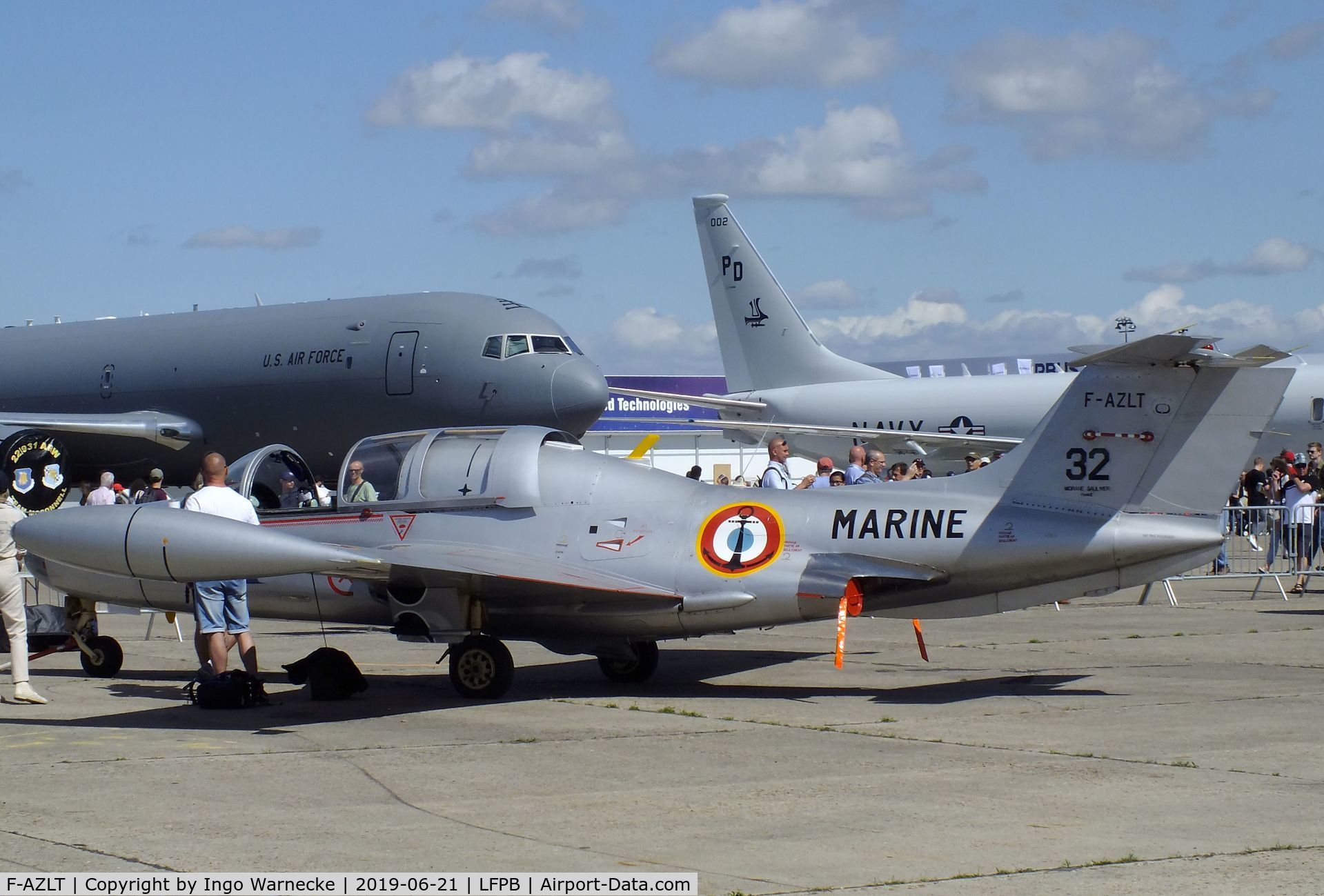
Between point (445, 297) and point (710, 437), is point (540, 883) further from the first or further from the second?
point (710, 437)

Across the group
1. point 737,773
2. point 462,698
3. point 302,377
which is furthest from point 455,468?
point 302,377

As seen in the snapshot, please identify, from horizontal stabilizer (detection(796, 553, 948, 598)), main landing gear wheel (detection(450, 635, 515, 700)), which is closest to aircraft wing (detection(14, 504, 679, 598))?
main landing gear wheel (detection(450, 635, 515, 700))

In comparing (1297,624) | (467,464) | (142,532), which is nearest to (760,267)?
(1297,624)

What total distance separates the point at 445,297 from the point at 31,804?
60.2 ft

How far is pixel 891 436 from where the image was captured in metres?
33.4

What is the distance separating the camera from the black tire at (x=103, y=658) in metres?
12.9

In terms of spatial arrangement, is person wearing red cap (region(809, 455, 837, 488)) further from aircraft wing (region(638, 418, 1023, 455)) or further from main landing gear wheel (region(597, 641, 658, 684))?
aircraft wing (region(638, 418, 1023, 455))

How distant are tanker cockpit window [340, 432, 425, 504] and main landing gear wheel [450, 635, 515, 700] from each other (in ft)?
4.55

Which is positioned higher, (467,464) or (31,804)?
(467,464)

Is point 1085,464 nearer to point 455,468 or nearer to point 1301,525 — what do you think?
point 455,468

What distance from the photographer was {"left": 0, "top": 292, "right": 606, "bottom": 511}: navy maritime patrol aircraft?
936 inches

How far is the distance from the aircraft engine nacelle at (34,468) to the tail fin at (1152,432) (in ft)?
64.1

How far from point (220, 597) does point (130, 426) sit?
1636cm

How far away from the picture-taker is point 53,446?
82.5 ft
